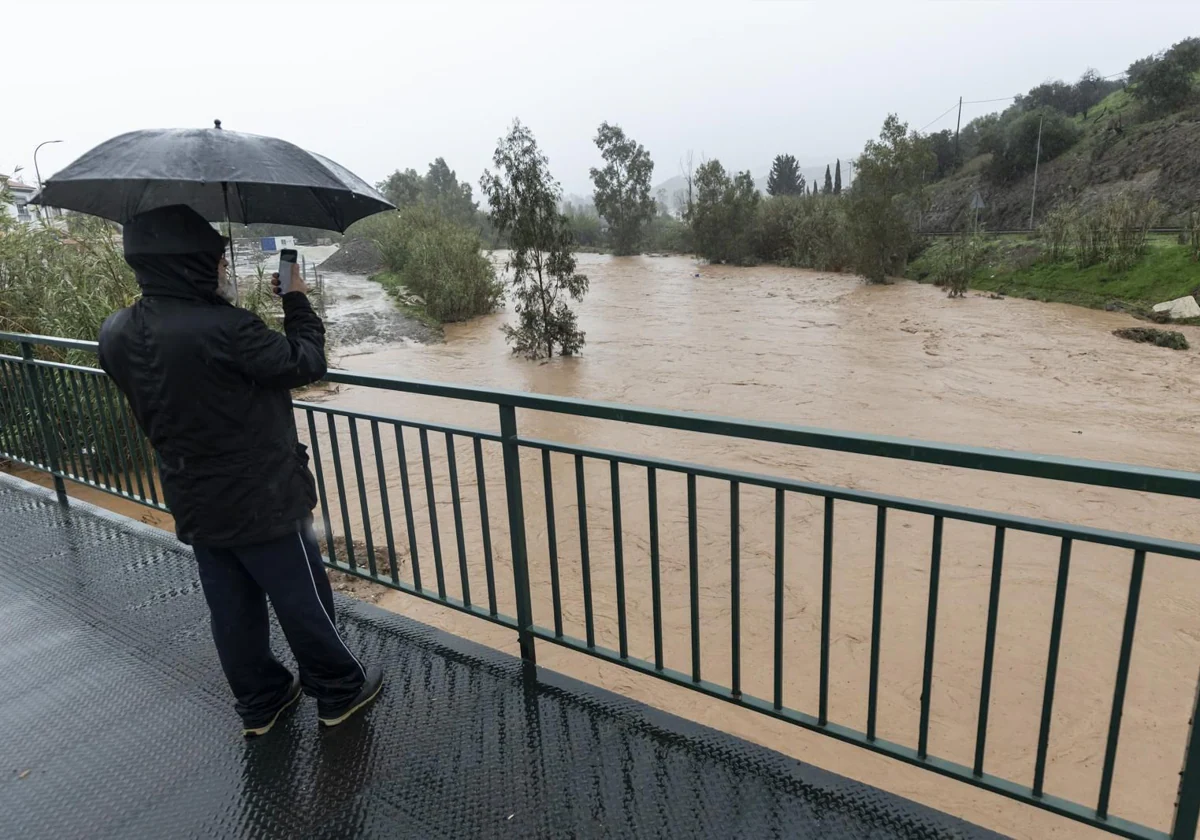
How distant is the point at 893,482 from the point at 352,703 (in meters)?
7.75

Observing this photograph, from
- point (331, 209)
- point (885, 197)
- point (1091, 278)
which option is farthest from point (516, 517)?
point (885, 197)

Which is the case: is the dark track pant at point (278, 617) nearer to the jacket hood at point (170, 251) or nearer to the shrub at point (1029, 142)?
the jacket hood at point (170, 251)

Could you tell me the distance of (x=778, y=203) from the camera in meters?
39.6

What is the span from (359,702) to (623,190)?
54134 millimetres

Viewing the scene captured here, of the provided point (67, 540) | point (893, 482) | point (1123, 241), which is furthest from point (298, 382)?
point (1123, 241)

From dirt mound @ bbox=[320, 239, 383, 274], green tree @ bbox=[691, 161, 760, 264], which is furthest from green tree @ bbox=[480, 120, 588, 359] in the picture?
green tree @ bbox=[691, 161, 760, 264]

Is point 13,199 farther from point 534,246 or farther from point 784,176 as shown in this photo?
point 784,176

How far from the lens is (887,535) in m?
7.50

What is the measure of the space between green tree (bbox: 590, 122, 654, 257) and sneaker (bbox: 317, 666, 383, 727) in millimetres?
51813

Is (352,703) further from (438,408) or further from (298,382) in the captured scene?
(438,408)

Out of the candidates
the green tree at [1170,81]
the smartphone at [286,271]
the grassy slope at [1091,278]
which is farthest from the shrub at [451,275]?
the green tree at [1170,81]

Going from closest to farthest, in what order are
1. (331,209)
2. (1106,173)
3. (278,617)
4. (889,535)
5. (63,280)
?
1. (278,617)
2. (331,209)
3. (889,535)
4. (63,280)
5. (1106,173)

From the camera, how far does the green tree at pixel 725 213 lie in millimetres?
38844

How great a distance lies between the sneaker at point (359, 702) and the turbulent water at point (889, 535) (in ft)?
8.91
